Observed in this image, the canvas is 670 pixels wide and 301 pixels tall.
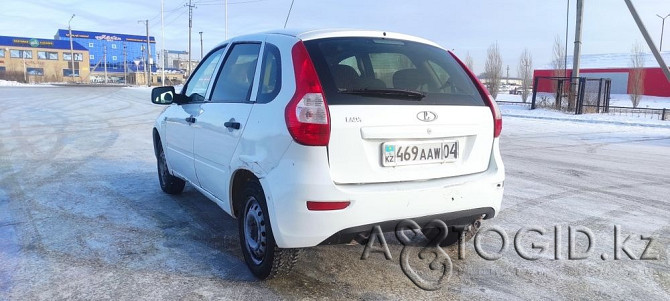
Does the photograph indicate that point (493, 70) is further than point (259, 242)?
Yes

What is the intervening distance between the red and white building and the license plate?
138ft

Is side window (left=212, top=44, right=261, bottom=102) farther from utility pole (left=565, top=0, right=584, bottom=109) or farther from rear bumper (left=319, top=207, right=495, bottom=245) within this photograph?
utility pole (left=565, top=0, right=584, bottom=109)

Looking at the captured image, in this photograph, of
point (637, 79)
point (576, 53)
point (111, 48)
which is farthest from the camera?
point (111, 48)

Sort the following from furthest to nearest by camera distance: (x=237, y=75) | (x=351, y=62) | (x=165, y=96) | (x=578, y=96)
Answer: (x=578, y=96) < (x=165, y=96) < (x=237, y=75) < (x=351, y=62)

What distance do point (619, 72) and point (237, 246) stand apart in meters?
59.1

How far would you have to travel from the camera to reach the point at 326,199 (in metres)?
2.68

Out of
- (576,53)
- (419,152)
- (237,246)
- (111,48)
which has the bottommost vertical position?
(237,246)

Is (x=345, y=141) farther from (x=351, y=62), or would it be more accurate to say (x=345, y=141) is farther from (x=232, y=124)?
(x=232, y=124)

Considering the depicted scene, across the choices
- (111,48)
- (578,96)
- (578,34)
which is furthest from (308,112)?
(111,48)

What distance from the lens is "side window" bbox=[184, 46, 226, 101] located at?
4199mm

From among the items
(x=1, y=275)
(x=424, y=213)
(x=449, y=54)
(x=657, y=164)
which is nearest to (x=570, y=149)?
(x=657, y=164)

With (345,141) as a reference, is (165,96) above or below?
above

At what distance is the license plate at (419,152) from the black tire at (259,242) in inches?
31.6

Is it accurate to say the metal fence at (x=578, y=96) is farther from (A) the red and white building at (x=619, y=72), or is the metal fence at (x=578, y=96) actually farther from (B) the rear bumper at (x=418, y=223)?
(B) the rear bumper at (x=418, y=223)
